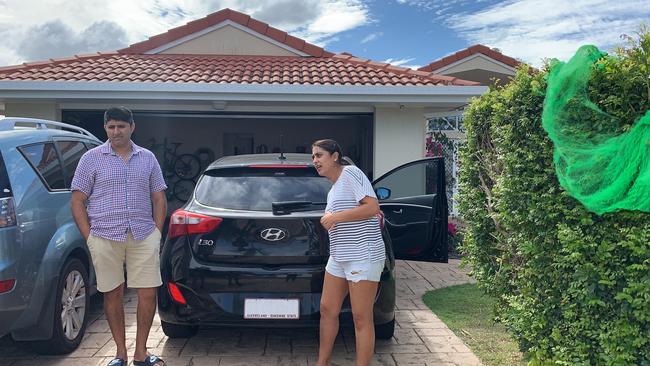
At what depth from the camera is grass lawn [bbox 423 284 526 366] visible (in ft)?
12.9

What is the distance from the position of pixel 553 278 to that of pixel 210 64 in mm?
7454

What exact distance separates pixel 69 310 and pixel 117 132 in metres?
1.50

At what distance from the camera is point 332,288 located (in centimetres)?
330

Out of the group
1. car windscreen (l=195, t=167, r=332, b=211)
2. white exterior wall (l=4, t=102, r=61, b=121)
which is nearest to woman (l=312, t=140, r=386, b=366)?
car windscreen (l=195, t=167, r=332, b=211)

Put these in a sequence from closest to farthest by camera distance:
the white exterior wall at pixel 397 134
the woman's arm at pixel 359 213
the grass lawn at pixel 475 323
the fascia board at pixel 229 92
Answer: the woman's arm at pixel 359 213, the grass lawn at pixel 475 323, the fascia board at pixel 229 92, the white exterior wall at pixel 397 134

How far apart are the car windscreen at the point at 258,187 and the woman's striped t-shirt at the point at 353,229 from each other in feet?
1.80

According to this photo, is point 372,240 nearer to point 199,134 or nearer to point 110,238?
point 110,238

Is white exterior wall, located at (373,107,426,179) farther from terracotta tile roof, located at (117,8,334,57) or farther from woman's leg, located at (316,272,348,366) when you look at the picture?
woman's leg, located at (316,272,348,366)

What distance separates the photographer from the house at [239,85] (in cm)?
721

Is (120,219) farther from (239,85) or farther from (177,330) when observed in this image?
(239,85)

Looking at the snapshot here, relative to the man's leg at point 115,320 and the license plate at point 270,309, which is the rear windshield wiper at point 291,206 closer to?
the license plate at point 270,309

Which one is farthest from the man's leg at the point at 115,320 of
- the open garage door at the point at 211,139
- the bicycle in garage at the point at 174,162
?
the bicycle in garage at the point at 174,162

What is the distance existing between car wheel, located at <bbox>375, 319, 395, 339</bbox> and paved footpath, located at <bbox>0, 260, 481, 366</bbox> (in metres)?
0.07

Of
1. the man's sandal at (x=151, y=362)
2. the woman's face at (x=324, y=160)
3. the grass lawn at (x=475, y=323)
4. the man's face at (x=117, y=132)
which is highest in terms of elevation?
the man's face at (x=117, y=132)
